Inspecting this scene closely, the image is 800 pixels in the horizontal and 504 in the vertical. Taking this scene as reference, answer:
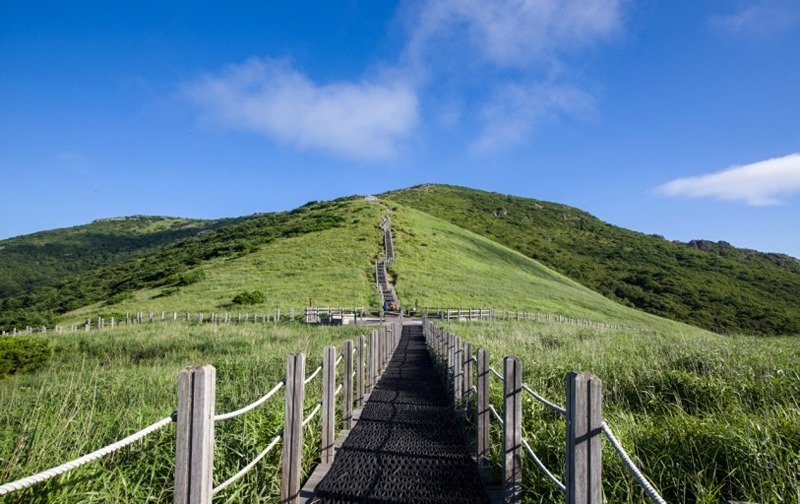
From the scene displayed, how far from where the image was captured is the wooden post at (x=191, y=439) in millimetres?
2766

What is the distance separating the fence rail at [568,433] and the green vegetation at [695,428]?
0.71ft

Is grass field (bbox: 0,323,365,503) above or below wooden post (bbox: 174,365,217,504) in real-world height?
below

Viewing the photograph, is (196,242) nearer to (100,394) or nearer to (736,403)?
(100,394)

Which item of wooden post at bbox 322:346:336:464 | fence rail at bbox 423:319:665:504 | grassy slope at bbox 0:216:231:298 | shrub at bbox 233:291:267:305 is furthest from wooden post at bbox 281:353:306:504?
grassy slope at bbox 0:216:231:298

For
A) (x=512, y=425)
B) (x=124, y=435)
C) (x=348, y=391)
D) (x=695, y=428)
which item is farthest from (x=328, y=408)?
(x=695, y=428)

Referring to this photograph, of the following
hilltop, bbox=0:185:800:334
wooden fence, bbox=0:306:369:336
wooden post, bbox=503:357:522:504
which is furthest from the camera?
hilltop, bbox=0:185:800:334

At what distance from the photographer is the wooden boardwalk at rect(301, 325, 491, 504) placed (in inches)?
187

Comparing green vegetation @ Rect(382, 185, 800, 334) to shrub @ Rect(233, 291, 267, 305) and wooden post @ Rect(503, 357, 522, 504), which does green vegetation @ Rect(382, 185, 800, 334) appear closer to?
shrub @ Rect(233, 291, 267, 305)

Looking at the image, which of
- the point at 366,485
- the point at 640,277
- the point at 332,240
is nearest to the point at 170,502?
the point at 366,485

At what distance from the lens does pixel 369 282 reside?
162 ft

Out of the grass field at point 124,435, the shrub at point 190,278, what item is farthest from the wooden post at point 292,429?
the shrub at point 190,278

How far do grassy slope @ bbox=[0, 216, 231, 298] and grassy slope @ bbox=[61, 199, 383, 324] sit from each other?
7428cm

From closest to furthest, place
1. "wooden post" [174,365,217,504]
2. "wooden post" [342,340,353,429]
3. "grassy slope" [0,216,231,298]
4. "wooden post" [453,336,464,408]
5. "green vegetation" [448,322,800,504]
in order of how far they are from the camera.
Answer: "wooden post" [174,365,217,504], "green vegetation" [448,322,800,504], "wooden post" [342,340,353,429], "wooden post" [453,336,464,408], "grassy slope" [0,216,231,298]

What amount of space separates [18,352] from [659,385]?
16.3m
